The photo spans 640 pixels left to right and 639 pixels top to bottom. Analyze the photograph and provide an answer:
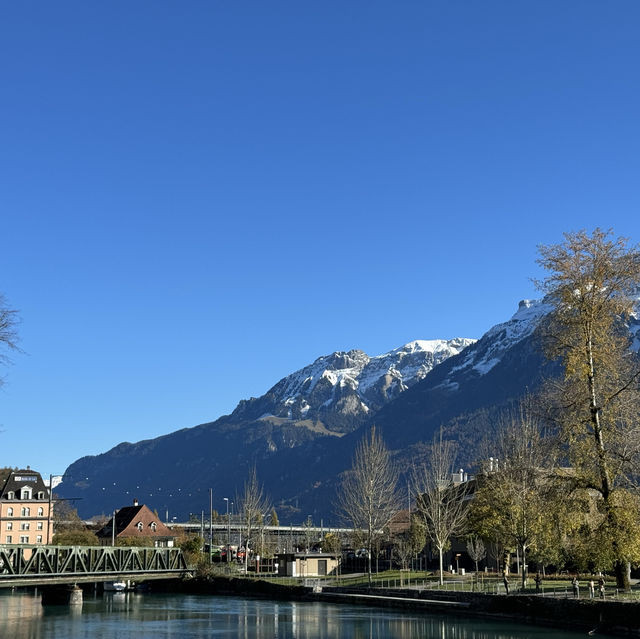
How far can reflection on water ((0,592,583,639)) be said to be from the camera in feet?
167

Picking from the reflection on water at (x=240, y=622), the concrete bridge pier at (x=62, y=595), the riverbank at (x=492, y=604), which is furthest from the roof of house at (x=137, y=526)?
the reflection on water at (x=240, y=622)

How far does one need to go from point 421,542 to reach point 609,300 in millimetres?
58032

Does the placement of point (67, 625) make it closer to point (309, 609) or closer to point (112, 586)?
point (309, 609)

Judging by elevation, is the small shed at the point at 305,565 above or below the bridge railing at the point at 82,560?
below

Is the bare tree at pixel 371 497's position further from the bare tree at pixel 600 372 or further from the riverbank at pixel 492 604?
the bare tree at pixel 600 372

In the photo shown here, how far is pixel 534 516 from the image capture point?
6275cm

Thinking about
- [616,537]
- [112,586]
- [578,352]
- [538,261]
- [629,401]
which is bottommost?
[112,586]

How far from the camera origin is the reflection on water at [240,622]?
50750 mm

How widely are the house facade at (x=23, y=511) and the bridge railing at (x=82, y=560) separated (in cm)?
1248

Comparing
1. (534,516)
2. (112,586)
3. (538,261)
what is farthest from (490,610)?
(112,586)

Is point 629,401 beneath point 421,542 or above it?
above

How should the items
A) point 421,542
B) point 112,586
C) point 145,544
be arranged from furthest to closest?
point 145,544 → point 112,586 → point 421,542

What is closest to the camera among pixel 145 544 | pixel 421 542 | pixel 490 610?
pixel 490 610

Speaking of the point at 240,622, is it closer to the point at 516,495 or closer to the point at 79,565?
the point at 516,495
